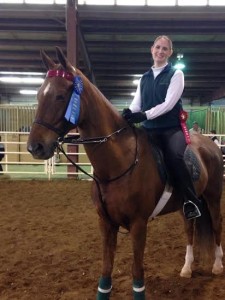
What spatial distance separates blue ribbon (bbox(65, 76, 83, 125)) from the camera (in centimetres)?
218

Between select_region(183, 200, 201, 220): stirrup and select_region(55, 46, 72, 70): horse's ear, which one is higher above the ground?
select_region(55, 46, 72, 70): horse's ear

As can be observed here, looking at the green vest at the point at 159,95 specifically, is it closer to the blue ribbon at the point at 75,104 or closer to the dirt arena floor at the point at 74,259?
the blue ribbon at the point at 75,104

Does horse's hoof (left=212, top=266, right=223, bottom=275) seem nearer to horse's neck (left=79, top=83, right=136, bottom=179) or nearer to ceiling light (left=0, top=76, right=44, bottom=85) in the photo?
horse's neck (left=79, top=83, right=136, bottom=179)

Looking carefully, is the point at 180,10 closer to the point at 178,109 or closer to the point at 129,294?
the point at 178,109

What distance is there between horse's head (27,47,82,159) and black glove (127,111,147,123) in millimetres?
622

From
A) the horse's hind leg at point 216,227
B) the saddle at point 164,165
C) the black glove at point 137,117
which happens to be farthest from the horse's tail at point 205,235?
the black glove at point 137,117

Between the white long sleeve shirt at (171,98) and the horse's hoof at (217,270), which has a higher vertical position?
the white long sleeve shirt at (171,98)

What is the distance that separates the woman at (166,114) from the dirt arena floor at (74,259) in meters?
0.92

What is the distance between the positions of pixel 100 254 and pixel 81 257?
251 millimetres

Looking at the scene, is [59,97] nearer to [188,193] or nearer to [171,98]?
[171,98]

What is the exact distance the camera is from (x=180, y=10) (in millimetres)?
10289

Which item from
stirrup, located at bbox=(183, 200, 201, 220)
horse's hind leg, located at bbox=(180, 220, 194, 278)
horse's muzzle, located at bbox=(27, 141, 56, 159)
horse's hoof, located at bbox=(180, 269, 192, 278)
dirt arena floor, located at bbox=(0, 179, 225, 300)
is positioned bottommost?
dirt arena floor, located at bbox=(0, 179, 225, 300)

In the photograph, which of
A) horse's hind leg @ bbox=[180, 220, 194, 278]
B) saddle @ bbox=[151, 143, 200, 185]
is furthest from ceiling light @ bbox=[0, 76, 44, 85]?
saddle @ bbox=[151, 143, 200, 185]

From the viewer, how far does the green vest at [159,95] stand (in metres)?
2.80
